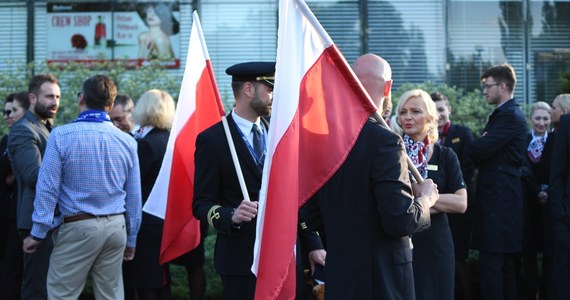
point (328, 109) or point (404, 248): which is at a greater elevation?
point (328, 109)

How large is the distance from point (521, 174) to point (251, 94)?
15.2 ft

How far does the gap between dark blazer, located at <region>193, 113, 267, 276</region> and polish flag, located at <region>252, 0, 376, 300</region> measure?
947 millimetres

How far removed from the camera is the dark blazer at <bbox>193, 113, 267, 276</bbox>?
600 cm

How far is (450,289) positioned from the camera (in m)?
6.45

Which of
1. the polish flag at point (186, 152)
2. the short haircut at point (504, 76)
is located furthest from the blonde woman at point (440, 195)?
the short haircut at point (504, 76)

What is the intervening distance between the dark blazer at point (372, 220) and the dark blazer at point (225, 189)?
1.18m

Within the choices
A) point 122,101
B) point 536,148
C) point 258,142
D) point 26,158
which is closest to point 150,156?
point 122,101

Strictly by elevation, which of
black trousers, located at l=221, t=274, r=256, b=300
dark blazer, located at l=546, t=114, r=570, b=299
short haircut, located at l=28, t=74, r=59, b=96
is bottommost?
black trousers, located at l=221, t=274, r=256, b=300

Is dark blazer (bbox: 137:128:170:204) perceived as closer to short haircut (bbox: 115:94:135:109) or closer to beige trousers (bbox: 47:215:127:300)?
short haircut (bbox: 115:94:135:109)

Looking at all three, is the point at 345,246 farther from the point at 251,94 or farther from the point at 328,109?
the point at 251,94

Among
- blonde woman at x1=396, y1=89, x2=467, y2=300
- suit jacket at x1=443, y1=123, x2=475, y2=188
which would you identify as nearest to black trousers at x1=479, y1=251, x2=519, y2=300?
suit jacket at x1=443, y1=123, x2=475, y2=188

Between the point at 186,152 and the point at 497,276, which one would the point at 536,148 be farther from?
the point at 186,152

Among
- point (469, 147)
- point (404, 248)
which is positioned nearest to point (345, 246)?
point (404, 248)

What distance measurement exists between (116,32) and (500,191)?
7963 mm
